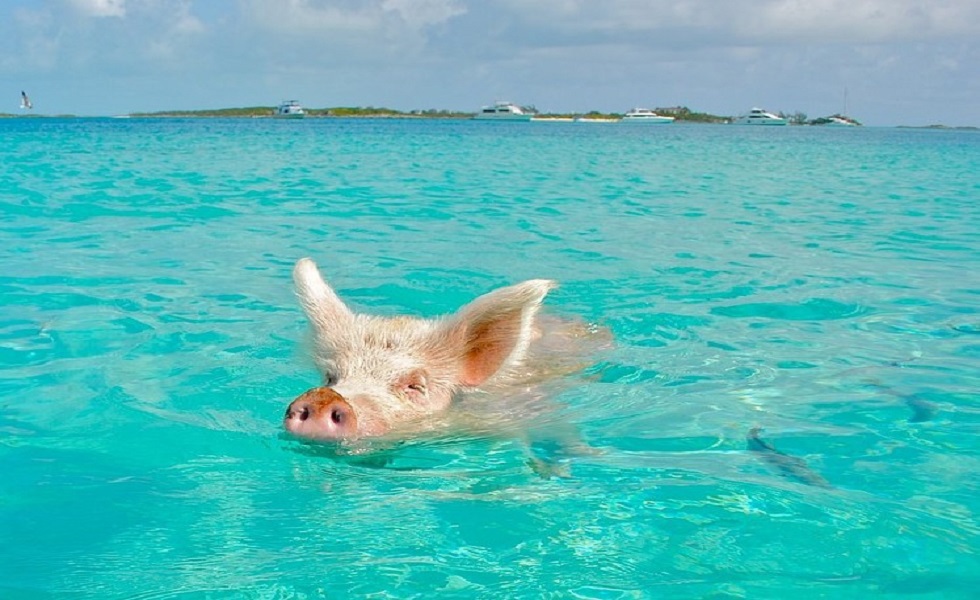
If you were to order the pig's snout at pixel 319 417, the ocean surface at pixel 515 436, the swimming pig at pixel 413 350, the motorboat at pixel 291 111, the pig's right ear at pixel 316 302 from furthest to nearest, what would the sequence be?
the motorboat at pixel 291 111 → the pig's right ear at pixel 316 302 → the swimming pig at pixel 413 350 → the pig's snout at pixel 319 417 → the ocean surface at pixel 515 436

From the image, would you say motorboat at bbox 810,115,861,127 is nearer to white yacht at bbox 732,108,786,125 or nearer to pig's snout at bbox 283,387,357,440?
white yacht at bbox 732,108,786,125

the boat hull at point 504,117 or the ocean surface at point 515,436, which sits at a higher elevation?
the boat hull at point 504,117

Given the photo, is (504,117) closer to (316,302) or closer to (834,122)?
(834,122)

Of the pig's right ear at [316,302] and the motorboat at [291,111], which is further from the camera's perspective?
the motorboat at [291,111]

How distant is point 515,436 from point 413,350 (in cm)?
84

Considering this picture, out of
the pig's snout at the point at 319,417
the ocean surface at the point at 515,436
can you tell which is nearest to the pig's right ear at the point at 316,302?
the ocean surface at the point at 515,436

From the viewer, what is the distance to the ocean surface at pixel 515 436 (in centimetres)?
375

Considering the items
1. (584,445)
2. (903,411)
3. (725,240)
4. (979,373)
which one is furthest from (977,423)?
(725,240)

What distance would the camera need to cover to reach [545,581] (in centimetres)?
357

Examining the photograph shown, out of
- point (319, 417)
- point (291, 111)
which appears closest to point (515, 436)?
point (319, 417)

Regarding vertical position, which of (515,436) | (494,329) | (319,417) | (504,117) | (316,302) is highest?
(504,117)

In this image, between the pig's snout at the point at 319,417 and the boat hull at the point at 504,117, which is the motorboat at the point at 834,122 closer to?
the boat hull at the point at 504,117

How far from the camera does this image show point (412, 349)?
5820 millimetres

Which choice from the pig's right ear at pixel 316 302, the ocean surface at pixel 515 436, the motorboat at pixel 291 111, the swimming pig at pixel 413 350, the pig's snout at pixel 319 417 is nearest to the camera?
the ocean surface at pixel 515 436
